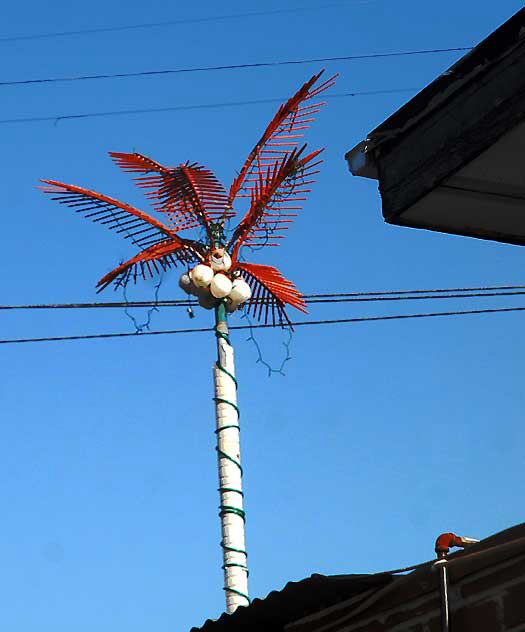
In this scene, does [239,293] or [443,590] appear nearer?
[443,590]

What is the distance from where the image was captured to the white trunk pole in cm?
1583

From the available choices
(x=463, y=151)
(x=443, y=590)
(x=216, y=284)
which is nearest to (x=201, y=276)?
(x=216, y=284)

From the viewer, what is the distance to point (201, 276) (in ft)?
58.5

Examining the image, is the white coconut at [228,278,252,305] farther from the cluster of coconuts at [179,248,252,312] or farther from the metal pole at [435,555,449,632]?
the metal pole at [435,555,449,632]

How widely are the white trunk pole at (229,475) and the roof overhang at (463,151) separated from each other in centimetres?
1153

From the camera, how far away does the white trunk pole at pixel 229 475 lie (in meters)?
15.8

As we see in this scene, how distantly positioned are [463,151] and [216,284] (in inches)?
540

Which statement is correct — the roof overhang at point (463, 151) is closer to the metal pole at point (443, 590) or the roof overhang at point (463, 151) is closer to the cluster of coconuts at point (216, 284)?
the metal pole at point (443, 590)

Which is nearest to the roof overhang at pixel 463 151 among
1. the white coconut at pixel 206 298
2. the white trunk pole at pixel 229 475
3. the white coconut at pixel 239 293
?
the white trunk pole at pixel 229 475

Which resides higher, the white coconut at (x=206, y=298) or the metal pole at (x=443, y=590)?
the white coconut at (x=206, y=298)

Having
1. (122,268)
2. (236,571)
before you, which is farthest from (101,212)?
(236,571)

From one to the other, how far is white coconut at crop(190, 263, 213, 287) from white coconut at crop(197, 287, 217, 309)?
0.09 m

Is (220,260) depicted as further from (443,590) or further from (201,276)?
(443,590)

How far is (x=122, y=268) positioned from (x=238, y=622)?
1298 cm
